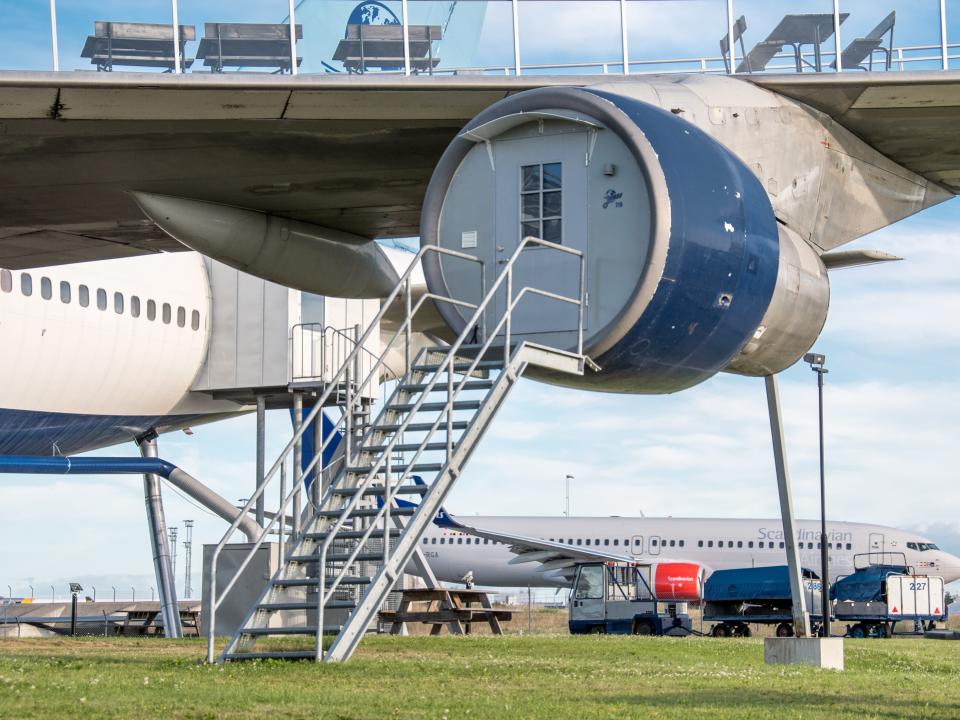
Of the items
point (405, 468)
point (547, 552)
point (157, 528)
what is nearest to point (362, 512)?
point (405, 468)

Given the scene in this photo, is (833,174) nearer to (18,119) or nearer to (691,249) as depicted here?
(691,249)

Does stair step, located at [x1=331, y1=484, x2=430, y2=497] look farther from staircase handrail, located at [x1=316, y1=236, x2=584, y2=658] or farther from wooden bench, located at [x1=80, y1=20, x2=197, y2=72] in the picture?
wooden bench, located at [x1=80, y1=20, x2=197, y2=72]

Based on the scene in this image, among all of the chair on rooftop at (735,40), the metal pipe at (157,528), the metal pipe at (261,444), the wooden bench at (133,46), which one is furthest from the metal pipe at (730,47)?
the metal pipe at (157,528)

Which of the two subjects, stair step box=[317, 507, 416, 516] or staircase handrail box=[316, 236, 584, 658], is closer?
staircase handrail box=[316, 236, 584, 658]

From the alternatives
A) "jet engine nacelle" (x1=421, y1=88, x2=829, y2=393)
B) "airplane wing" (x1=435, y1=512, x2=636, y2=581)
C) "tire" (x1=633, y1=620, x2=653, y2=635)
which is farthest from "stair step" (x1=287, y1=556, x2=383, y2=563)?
"airplane wing" (x1=435, y1=512, x2=636, y2=581)

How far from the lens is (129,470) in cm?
3662

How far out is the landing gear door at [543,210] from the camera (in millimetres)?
15695

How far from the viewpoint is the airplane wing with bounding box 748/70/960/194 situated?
16359mm

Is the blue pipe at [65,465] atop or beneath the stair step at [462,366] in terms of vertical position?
beneath

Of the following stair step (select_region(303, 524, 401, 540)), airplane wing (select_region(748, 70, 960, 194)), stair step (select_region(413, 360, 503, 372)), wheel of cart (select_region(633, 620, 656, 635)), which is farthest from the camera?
wheel of cart (select_region(633, 620, 656, 635))

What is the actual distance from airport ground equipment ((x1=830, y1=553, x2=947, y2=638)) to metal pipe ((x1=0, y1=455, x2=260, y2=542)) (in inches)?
863

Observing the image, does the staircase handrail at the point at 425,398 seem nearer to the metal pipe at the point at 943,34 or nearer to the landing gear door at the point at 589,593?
the metal pipe at the point at 943,34

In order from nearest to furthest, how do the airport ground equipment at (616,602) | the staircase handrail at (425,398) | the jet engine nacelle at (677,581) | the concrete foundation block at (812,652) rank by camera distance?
the staircase handrail at (425,398) → the concrete foundation block at (812,652) → the airport ground equipment at (616,602) → the jet engine nacelle at (677,581)

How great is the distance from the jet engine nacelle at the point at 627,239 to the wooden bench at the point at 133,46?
378cm
